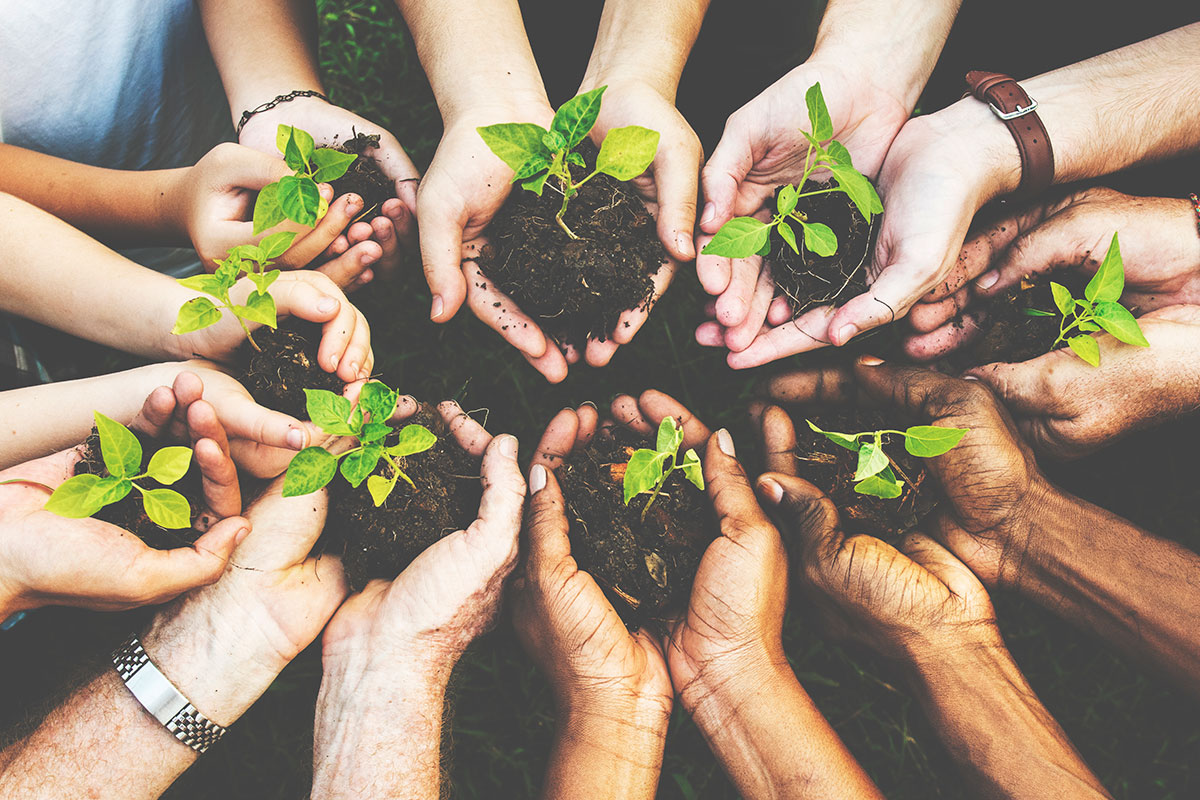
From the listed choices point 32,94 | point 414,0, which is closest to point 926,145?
point 414,0

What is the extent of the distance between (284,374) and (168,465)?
0.50 meters

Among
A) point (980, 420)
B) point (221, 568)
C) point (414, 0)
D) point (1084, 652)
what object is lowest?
point (1084, 652)

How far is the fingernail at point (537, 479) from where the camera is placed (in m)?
2.27

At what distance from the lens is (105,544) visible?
1.70 m

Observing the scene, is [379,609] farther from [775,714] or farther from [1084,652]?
[1084,652]

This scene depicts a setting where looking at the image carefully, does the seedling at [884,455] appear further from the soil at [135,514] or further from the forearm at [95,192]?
the forearm at [95,192]

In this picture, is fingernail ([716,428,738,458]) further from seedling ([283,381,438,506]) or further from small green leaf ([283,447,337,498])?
small green leaf ([283,447,337,498])

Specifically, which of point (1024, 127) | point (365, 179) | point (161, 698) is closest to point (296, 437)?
point (161, 698)

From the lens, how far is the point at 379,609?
6.93 ft

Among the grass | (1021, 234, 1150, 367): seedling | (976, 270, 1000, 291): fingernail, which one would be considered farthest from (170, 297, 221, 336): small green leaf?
(976, 270, 1000, 291): fingernail

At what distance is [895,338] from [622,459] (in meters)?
1.49

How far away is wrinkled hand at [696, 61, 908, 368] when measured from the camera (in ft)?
7.55

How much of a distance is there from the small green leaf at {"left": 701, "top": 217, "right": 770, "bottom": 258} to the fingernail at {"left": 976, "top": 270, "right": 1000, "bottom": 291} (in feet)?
3.61

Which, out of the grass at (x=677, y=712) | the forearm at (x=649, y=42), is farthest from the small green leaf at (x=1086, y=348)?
the forearm at (x=649, y=42)
